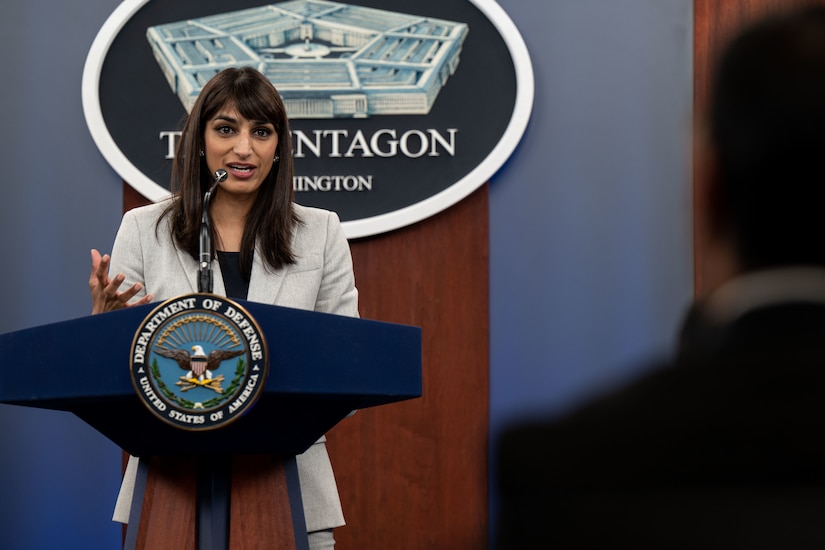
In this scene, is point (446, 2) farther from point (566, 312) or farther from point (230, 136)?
point (230, 136)

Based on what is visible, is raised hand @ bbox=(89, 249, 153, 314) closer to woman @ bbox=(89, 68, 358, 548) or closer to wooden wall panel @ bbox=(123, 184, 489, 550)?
woman @ bbox=(89, 68, 358, 548)

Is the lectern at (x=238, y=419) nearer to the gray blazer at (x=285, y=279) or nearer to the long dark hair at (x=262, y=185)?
the gray blazer at (x=285, y=279)

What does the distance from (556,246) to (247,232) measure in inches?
59.1

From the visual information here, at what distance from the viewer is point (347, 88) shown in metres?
3.47

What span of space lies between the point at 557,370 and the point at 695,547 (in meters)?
2.98

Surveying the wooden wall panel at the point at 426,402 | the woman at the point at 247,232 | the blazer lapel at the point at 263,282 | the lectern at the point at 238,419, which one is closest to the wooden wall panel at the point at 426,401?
the wooden wall panel at the point at 426,402

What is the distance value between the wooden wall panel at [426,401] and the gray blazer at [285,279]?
1244 mm

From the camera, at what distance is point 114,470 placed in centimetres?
345

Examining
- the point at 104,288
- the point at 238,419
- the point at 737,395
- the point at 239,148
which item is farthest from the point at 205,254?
the point at 737,395

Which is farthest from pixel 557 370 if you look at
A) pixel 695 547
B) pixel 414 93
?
pixel 695 547

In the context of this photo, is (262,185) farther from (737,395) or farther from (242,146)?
(737,395)

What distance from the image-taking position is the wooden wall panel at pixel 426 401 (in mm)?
→ 3381

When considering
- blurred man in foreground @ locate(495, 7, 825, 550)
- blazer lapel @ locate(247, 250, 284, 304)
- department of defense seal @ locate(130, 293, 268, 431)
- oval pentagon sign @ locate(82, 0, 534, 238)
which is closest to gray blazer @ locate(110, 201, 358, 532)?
blazer lapel @ locate(247, 250, 284, 304)

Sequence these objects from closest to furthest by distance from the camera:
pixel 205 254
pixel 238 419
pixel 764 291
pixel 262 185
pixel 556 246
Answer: pixel 764 291 → pixel 238 419 → pixel 205 254 → pixel 262 185 → pixel 556 246
